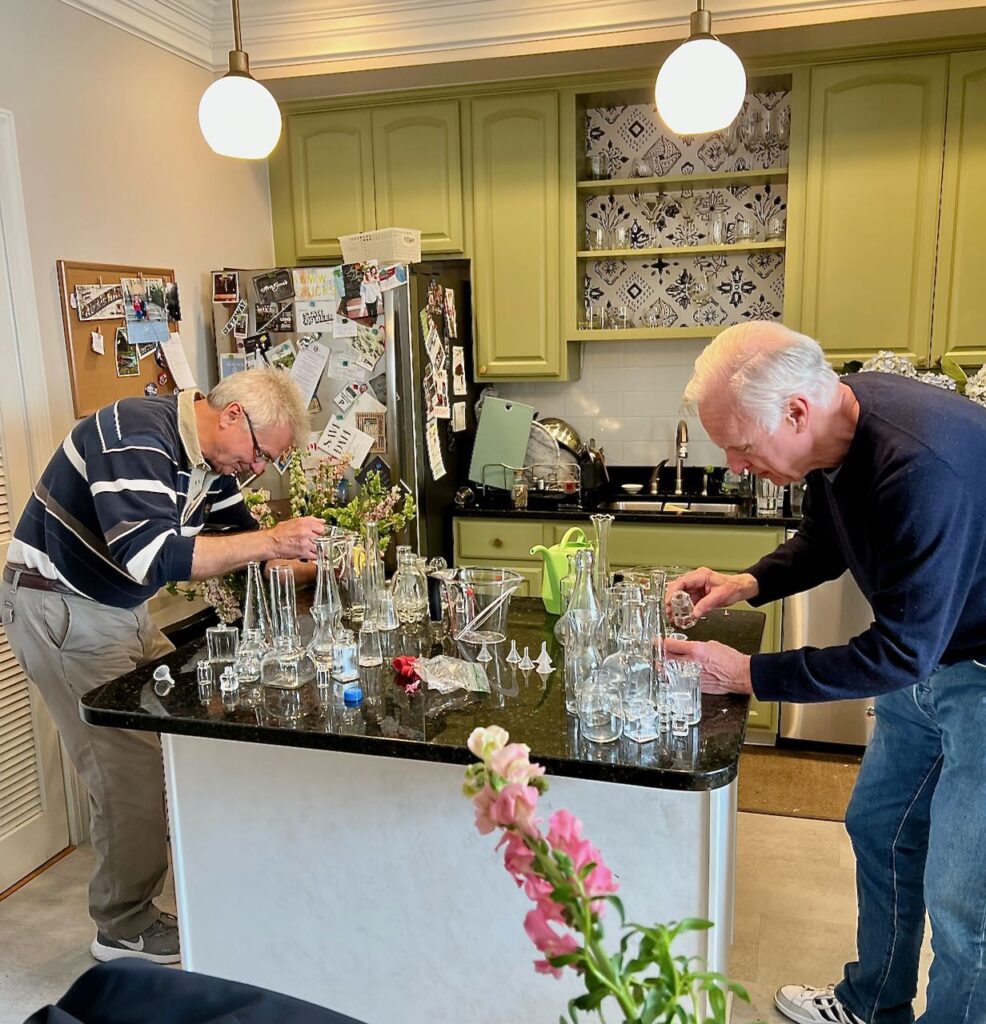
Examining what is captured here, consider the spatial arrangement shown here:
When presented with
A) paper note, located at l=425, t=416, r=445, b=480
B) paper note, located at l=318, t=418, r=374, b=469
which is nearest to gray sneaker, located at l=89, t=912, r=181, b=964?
paper note, located at l=318, t=418, r=374, b=469

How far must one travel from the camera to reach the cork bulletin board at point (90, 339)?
110 inches

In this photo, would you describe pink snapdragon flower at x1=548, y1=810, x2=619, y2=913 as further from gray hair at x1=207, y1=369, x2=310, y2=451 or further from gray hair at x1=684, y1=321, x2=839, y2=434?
gray hair at x1=207, y1=369, x2=310, y2=451

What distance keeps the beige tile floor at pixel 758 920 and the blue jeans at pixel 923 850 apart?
25 centimetres

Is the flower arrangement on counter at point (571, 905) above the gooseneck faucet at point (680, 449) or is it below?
above

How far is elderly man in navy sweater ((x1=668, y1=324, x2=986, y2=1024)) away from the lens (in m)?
1.42

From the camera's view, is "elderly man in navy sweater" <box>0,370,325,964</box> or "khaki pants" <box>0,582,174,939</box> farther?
"khaki pants" <box>0,582,174,939</box>

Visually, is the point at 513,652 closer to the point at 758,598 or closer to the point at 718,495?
the point at 758,598

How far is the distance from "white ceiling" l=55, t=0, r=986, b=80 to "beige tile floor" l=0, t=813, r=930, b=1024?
2.59m

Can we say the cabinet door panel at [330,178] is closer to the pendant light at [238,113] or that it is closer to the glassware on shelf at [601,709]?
the pendant light at [238,113]

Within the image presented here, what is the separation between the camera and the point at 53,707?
2.27m

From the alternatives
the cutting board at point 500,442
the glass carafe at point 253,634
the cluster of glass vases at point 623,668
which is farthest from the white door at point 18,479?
the cluster of glass vases at point 623,668

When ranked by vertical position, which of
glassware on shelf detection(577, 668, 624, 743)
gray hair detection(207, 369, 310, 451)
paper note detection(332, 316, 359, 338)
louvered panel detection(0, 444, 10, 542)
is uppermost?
paper note detection(332, 316, 359, 338)

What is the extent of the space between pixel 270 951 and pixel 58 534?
105cm

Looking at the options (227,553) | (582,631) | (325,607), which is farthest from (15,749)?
(582,631)
